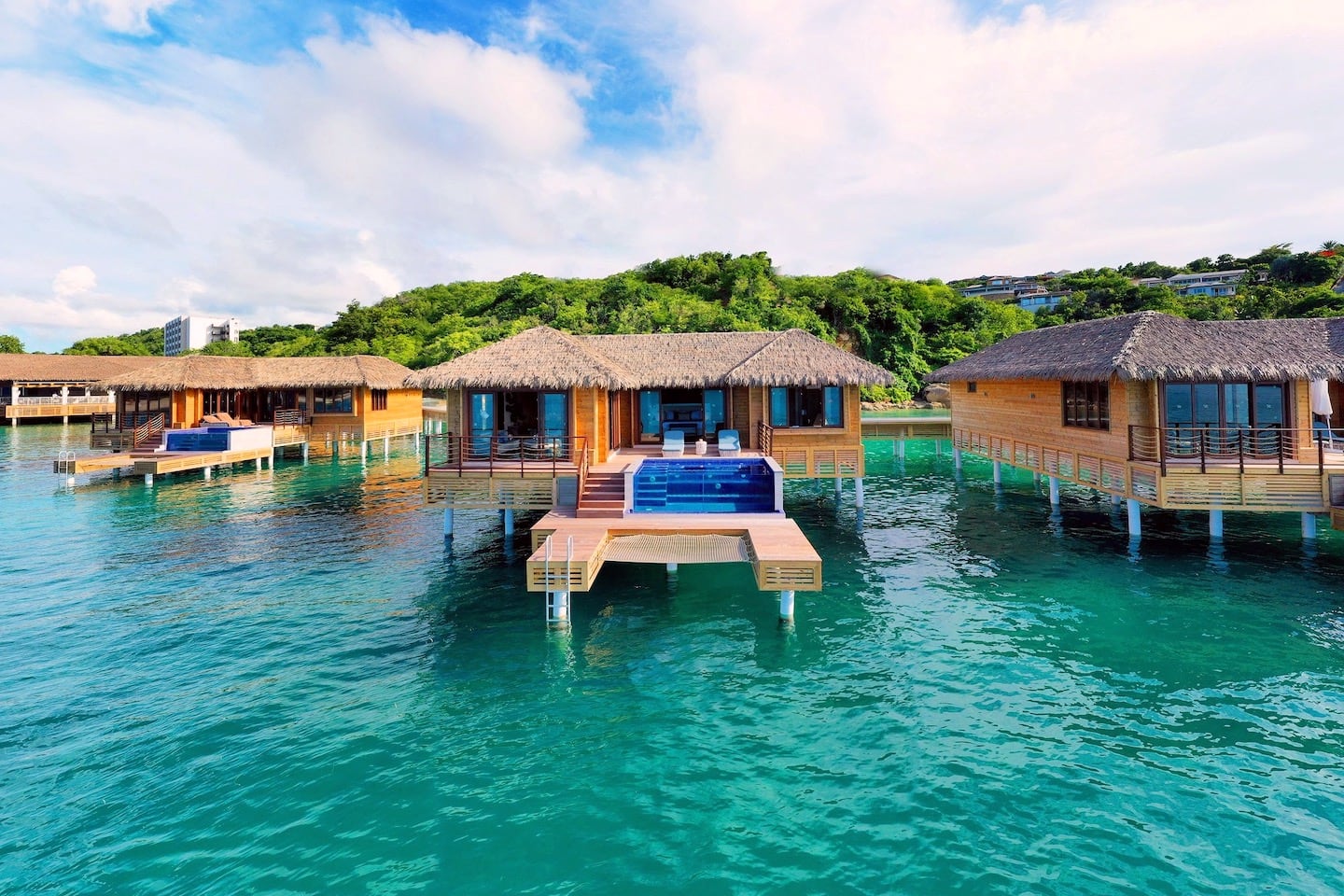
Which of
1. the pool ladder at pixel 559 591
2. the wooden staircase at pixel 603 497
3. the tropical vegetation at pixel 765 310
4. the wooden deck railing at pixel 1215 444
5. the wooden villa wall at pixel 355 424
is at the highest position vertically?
the tropical vegetation at pixel 765 310

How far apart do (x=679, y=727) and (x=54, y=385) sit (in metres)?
62.7

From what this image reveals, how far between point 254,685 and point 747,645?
6.90 m

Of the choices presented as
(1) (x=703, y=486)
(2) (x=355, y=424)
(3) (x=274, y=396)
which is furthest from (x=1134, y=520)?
(3) (x=274, y=396)

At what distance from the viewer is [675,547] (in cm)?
1166

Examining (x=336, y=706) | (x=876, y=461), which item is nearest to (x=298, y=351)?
(x=876, y=461)

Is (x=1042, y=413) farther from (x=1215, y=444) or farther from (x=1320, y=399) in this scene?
(x=1320, y=399)

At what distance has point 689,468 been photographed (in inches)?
→ 651

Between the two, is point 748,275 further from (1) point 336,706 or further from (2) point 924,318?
(1) point 336,706

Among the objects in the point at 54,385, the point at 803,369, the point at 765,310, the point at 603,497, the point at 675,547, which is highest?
the point at 765,310

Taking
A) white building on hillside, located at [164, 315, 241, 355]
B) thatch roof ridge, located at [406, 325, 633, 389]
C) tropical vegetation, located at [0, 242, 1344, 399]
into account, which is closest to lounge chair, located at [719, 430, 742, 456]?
thatch roof ridge, located at [406, 325, 633, 389]

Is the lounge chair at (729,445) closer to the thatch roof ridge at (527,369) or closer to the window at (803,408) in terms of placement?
the window at (803,408)

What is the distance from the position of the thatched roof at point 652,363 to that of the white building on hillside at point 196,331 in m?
171

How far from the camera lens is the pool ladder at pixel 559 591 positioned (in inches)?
415

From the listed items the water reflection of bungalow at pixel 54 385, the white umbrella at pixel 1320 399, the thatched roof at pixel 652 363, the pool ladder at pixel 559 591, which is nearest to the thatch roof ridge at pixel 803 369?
the thatched roof at pixel 652 363
